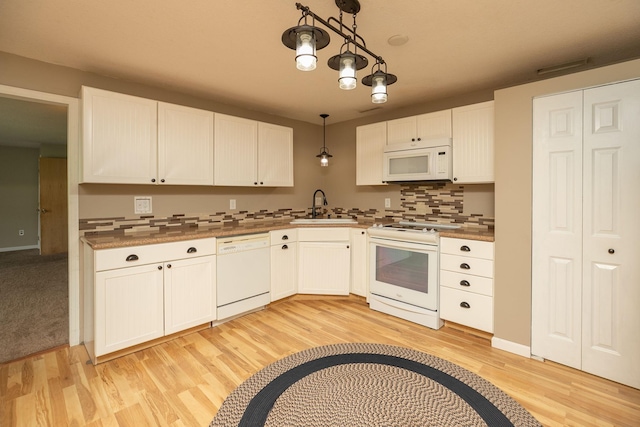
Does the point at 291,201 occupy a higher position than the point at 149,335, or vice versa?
the point at 291,201

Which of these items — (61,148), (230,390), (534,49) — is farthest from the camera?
(61,148)

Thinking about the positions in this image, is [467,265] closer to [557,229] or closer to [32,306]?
[557,229]

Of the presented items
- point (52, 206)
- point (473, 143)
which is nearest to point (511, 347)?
point (473, 143)

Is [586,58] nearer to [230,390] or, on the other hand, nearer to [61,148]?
[230,390]

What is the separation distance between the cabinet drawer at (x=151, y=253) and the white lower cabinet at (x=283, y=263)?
73cm

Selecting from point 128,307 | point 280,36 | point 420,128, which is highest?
point 280,36

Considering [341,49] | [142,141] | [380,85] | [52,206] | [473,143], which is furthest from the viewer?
[52,206]

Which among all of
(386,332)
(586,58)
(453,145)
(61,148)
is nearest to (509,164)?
(453,145)

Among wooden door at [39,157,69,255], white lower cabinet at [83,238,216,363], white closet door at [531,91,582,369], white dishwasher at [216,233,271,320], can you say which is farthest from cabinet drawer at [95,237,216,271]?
wooden door at [39,157,69,255]

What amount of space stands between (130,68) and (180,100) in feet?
2.02

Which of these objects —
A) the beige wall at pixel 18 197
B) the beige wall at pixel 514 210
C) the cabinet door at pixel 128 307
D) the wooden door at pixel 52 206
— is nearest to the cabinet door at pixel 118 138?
the cabinet door at pixel 128 307

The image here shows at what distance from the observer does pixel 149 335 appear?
238 centimetres

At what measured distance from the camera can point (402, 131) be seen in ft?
11.1

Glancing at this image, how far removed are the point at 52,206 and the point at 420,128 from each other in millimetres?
7256
